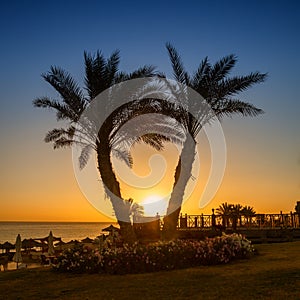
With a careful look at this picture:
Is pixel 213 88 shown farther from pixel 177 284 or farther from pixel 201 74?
pixel 177 284

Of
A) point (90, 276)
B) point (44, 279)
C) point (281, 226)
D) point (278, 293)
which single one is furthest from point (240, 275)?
point (281, 226)

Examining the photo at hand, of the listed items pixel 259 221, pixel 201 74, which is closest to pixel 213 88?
pixel 201 74

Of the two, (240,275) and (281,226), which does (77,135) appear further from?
(281,226)

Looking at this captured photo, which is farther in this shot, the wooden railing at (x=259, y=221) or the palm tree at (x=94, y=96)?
the wooden railing at (x=259, y=221)

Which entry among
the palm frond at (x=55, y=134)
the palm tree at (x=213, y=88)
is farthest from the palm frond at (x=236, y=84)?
the palm frond at (x=55, y=134)

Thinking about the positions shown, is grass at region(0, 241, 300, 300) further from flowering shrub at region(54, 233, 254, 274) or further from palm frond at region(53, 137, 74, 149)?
palm frond at region(53, 137, 74, 149)

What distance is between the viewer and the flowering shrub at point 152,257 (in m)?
15.2

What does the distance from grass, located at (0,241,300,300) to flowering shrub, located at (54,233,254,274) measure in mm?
585

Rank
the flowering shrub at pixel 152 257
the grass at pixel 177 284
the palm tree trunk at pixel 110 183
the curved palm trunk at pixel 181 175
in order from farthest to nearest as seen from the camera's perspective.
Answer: the curved palm trunk at pixel 181 175 → the palm tree trunk at pixel 110 183 → the flowering shrub at pixel 152 257 → the grass at pixel 177 284

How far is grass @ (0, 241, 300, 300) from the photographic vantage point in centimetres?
1076

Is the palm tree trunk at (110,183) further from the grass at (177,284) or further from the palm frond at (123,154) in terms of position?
the grass at (177,284)

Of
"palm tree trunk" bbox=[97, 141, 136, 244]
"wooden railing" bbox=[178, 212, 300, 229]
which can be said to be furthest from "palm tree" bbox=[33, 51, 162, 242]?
"wooden railing" bbox=[178, 212, 300, 229]

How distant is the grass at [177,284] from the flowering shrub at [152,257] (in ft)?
1.92

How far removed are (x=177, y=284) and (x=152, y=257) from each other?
3.41 m
